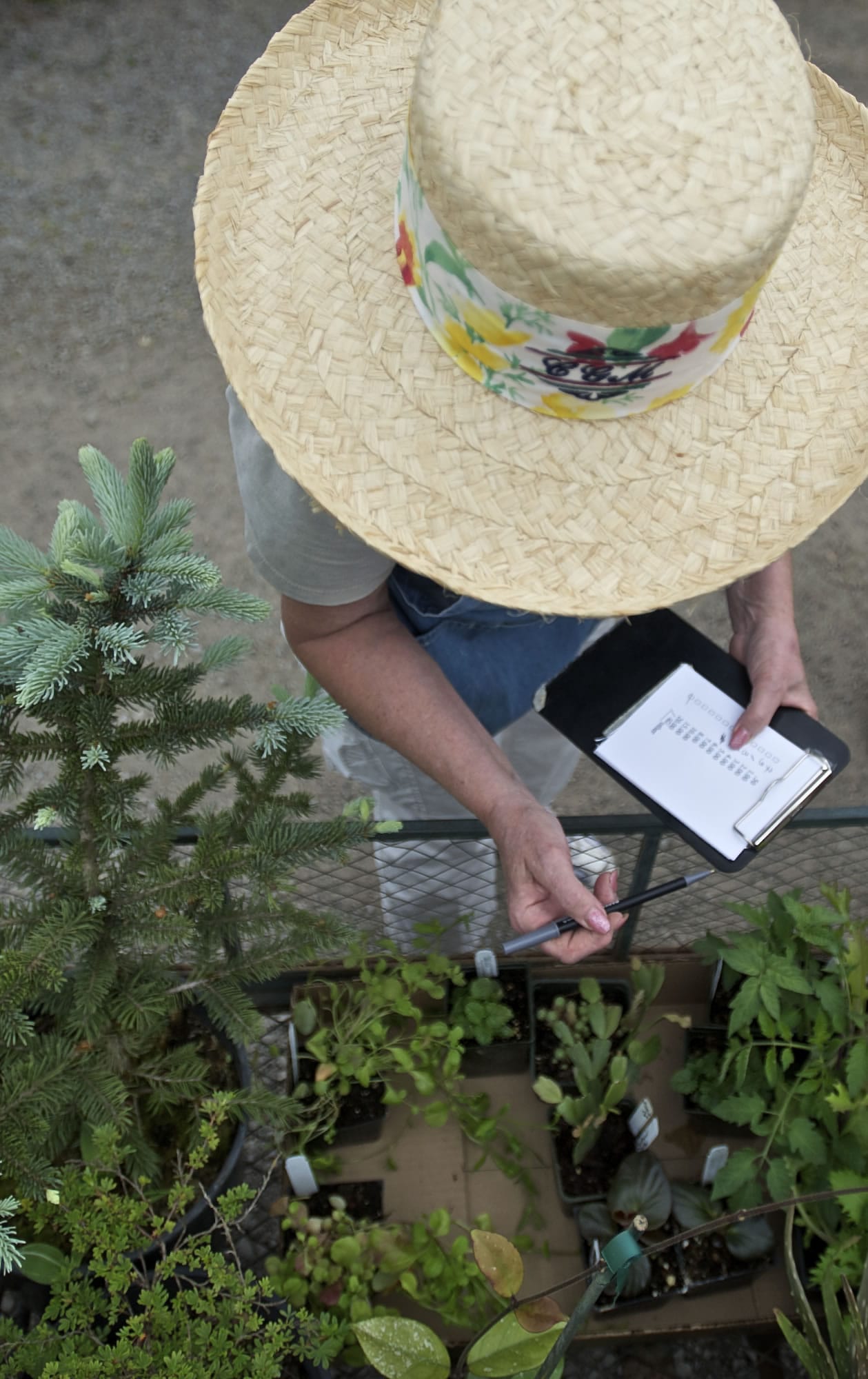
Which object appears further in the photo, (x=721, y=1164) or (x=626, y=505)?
(x=721, y=1164)

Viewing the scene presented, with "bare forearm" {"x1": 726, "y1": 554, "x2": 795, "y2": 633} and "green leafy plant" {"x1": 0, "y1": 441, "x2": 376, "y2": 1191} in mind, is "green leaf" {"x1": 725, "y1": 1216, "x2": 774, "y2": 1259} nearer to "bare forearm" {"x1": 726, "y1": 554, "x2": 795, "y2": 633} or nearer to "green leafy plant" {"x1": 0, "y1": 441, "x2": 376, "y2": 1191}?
"green leafy plant" {"x1": 0, "y1": 441, "x2": 376, "y2": 1191}

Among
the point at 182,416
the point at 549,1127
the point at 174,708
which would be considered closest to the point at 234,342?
the point at 174,708

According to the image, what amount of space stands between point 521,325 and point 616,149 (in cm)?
15

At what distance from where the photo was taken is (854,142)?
3.97 ft

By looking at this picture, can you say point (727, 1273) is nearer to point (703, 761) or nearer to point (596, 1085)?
point (596, 1085)

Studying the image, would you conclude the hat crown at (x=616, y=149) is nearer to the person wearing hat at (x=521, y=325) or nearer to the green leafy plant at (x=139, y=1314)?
the person wearing hat at (x=521, y=325)

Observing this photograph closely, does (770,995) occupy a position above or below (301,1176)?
above

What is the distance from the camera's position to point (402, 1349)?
1142 mm

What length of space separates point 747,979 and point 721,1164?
0.26m

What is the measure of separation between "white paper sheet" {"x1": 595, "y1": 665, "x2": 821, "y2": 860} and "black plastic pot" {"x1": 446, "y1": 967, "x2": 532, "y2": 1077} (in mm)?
449

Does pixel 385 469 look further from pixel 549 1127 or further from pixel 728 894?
pixel 728 894

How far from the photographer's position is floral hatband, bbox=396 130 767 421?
87 cm

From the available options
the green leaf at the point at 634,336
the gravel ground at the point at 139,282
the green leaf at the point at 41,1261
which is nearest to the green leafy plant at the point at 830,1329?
the green leaf at the point at 41,1261

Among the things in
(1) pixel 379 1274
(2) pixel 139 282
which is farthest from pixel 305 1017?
(2) pixel 139 282
